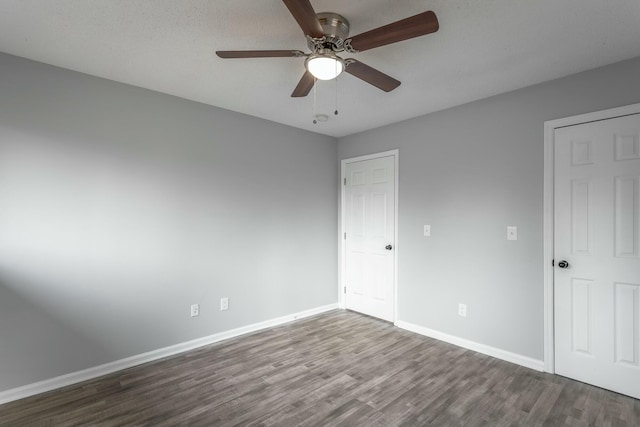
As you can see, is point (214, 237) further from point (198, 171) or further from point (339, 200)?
point (339, 200)

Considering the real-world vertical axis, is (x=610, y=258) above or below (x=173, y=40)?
below

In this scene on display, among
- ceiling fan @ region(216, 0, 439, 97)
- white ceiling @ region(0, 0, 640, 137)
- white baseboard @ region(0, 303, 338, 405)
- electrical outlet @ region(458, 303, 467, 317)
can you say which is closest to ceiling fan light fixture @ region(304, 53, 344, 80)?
ceiling fan @ region(216, 0, 439, 97)

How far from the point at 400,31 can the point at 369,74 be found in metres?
0.46

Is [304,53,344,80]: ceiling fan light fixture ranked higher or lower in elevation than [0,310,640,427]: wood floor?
higher

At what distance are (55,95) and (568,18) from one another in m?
3.58

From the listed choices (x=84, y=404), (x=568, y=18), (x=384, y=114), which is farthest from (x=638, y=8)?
(x=84, y=404)

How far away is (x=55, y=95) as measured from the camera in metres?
2.40

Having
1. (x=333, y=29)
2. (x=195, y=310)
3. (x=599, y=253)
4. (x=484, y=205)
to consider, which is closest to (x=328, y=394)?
(x=195, y=310)

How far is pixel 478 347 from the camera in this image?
301cm

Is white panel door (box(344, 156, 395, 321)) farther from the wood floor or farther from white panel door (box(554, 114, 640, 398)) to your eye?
white panel door (box(554, 114, 640, 398))

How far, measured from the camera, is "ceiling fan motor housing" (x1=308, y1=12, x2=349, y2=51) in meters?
1.66

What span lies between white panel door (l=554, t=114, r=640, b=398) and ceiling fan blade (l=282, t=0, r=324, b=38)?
2286 millimetres

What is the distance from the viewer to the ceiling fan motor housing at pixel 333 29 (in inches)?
65.4

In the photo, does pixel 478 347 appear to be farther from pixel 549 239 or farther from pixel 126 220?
pixel 126 220
